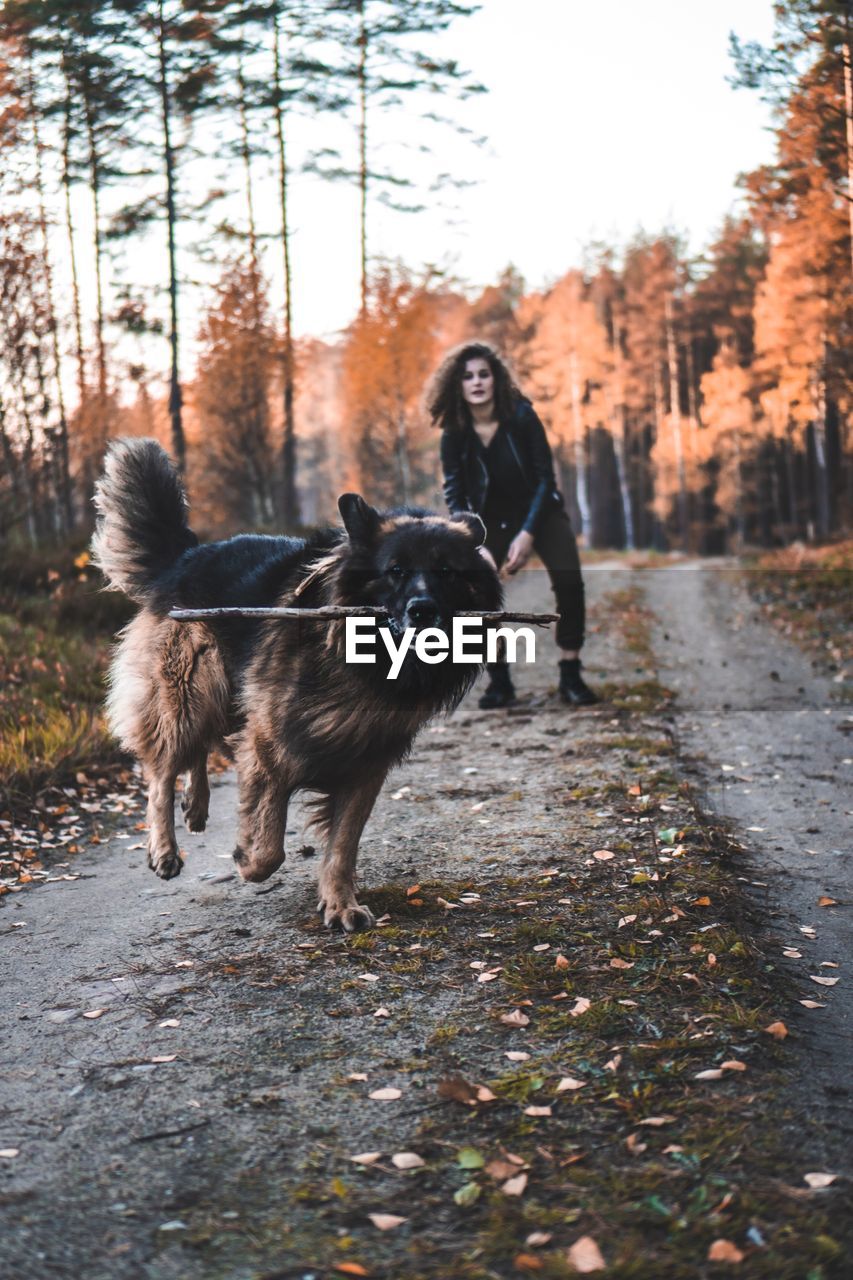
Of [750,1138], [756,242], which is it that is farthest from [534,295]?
[750,1138]

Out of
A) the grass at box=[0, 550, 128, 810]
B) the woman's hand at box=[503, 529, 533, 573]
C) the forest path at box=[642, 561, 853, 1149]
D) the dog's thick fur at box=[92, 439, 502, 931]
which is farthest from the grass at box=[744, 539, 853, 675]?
the dog's thick fur at box=[92, 439, 502, 931]

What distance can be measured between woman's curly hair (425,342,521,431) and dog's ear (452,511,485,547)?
3050 millimetres

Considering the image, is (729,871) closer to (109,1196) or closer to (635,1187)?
(635,1187)

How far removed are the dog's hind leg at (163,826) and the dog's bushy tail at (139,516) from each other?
95cm

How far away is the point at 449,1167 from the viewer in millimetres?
2527

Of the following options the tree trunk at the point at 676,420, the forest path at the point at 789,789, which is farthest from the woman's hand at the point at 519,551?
the tree trunk at the point at 676,420

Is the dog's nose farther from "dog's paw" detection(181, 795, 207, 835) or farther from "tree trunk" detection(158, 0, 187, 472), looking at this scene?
"tree trunk" detection(158, 0, 187, 472)

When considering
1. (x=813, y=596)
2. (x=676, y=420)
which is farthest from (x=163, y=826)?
(x=676, y=420)

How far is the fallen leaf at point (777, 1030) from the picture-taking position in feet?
10.2

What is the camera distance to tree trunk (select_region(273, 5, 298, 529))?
2292 centimetres

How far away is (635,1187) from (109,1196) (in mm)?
1237

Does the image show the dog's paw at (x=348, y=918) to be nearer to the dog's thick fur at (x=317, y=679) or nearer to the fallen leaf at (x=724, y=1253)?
the dog's thick fur at (x=317, y=679)

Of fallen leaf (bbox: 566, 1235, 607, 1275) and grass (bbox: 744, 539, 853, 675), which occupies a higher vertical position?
grass (bbox: 744, 539, 853, 675)

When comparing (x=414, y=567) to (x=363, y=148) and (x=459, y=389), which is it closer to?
(x=459, y=389)
